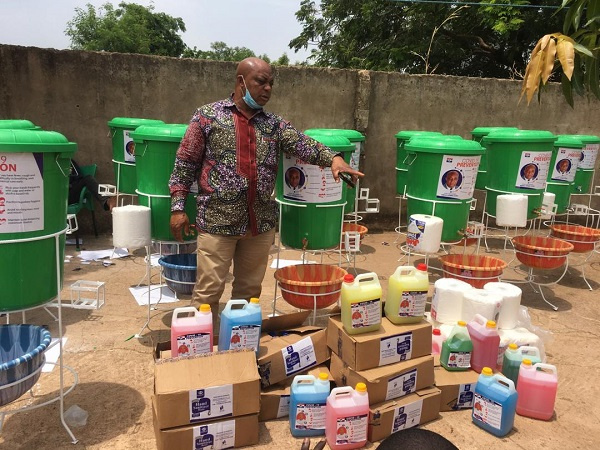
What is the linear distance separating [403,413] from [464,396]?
0.49 meters

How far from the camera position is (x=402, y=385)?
2.59 meters

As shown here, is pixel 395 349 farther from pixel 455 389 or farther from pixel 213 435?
pixel 213 435

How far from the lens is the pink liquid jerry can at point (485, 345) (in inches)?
114

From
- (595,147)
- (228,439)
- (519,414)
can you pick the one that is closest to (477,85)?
(595,147)

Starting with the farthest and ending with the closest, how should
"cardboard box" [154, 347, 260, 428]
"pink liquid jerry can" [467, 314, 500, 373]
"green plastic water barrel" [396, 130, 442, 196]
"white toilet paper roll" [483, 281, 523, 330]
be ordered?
"green plastic water barrel" [396, 130, 442, 196] < "white toilet paper roll" [483, 281, 523, 330] < "pink liquid jerry can" [467, 314, 500, 373] < "cardboard box" [154, 347, 260, 428]

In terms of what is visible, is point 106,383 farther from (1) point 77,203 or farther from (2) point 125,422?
(1) point 77,203

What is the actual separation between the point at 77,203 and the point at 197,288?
3.32 m

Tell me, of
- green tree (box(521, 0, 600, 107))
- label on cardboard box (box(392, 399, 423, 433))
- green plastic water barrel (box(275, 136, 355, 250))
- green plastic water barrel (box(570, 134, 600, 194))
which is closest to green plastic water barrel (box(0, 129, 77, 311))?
green plastic water barrel (box(275, 136, 355, 250))

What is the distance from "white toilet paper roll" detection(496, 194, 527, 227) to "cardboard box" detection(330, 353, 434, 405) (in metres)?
2.50

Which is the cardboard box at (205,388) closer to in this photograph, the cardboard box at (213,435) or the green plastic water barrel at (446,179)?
the cardboard box at (213,435)

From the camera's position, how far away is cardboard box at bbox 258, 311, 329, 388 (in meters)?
2.67

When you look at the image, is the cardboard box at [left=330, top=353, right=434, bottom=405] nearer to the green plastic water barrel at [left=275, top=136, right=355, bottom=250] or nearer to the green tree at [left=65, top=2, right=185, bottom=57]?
the green plastic water barrel at [left=275, top=136, right=355, bottom=250]

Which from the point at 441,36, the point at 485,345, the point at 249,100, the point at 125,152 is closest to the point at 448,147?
the point at 485,345

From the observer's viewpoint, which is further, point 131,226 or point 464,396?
point 131,226
